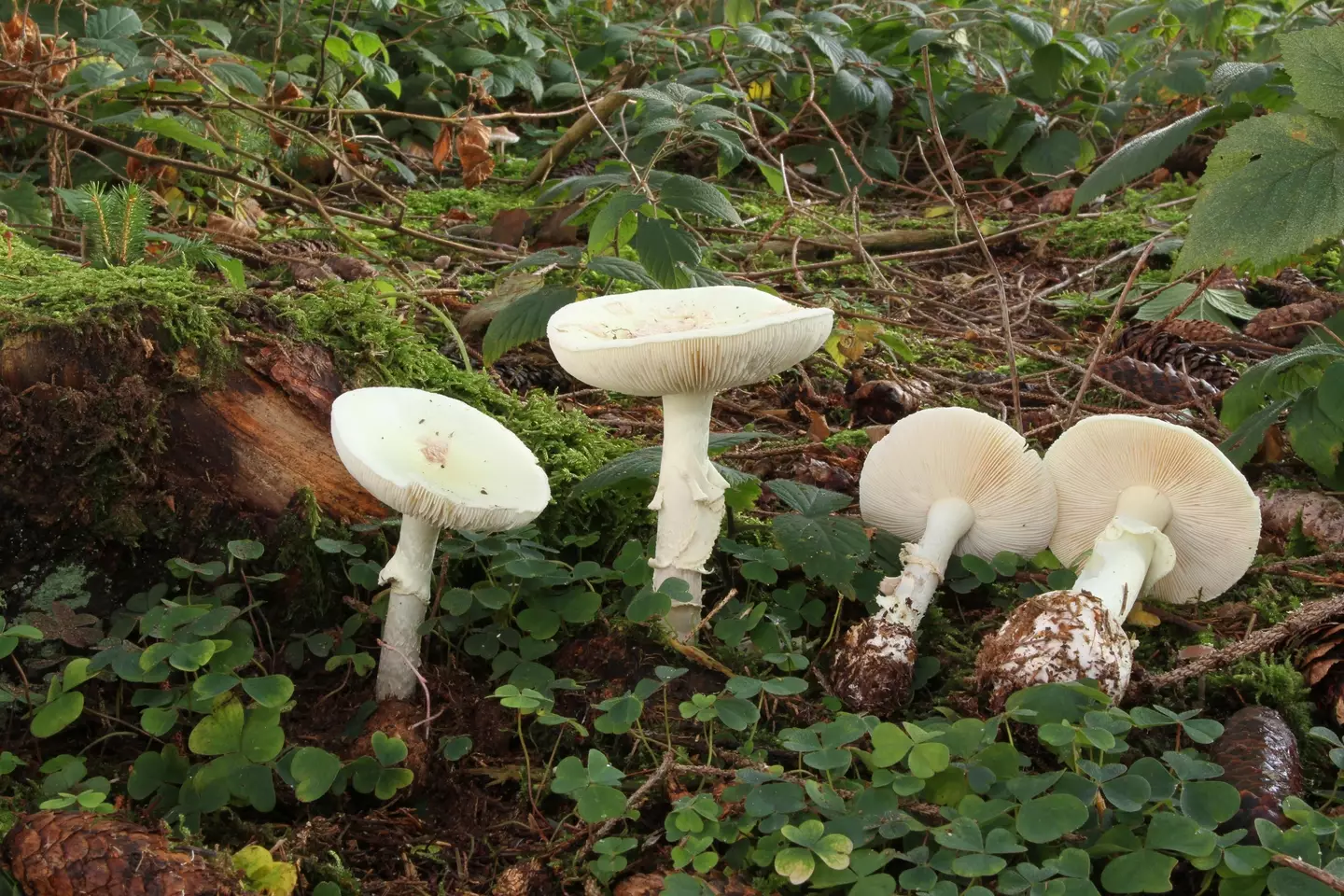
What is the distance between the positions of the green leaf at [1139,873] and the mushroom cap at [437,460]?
4.04ft

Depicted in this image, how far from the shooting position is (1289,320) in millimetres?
4352

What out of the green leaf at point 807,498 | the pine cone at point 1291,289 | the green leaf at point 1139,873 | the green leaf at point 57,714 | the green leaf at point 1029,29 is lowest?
the green leaf at point 57,714

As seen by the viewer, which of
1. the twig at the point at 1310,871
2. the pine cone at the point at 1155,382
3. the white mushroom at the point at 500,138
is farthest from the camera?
the white mushroom at the point at 500,138

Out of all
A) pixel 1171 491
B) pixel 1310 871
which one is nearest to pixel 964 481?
pixel 1171 491

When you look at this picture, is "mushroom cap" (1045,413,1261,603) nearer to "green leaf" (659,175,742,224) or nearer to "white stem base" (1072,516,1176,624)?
"white stem base" (1072,516,1176,624)

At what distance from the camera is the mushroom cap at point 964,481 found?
257 centimetres

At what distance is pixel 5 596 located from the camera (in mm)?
2396

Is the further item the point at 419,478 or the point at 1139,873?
the point at 419,478

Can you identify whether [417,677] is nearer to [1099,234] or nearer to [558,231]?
[558,231]

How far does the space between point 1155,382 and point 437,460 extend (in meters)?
2.87

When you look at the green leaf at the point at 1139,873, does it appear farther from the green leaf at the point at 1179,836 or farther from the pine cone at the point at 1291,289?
the pine cone at the point at 1291,289

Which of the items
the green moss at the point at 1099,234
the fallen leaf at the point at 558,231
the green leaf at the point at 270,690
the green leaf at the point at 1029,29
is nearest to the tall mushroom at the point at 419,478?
the green leaf at the point at 270,690

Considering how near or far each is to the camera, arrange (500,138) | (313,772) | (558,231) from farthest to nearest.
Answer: (500,138), (558,231), (313,772)

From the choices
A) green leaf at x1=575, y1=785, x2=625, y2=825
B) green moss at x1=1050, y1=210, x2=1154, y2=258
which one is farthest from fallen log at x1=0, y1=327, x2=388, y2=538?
green moss at x1=1050, y1=210, x2=1154, y2=258
